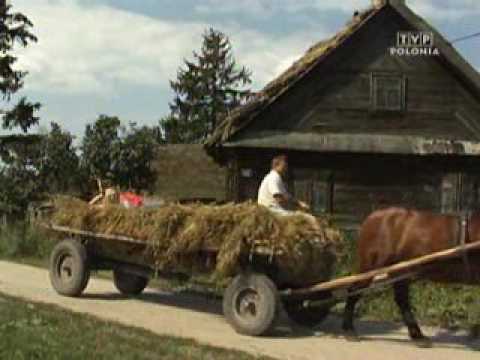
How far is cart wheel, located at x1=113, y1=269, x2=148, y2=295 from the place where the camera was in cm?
1366

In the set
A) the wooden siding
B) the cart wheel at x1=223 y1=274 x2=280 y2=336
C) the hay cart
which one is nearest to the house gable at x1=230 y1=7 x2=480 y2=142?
the wooden siding

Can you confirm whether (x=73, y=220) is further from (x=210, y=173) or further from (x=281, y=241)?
(x=210, y=173)

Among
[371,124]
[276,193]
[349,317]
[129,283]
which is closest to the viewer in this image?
[349,317]

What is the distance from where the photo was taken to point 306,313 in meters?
11.2

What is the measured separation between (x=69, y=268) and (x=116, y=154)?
60.8 ft

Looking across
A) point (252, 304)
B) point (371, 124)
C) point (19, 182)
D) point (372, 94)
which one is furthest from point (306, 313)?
point (19, 182)

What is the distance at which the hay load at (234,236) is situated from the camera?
10.2m

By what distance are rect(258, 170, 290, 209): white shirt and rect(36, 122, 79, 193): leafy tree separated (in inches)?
771

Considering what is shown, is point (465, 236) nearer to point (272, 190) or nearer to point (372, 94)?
point (272, 190)

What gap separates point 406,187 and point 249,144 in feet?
14.4

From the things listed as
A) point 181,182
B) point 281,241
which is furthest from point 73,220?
point 181,182

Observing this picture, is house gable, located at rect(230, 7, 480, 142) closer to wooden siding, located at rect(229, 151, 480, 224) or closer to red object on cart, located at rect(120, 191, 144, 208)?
wooden siding, located at rect(229, 151, 480, 224)

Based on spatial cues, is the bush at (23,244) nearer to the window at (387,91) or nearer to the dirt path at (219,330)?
the dirt path at (219,330)

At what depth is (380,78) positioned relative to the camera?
24406 millimetres
